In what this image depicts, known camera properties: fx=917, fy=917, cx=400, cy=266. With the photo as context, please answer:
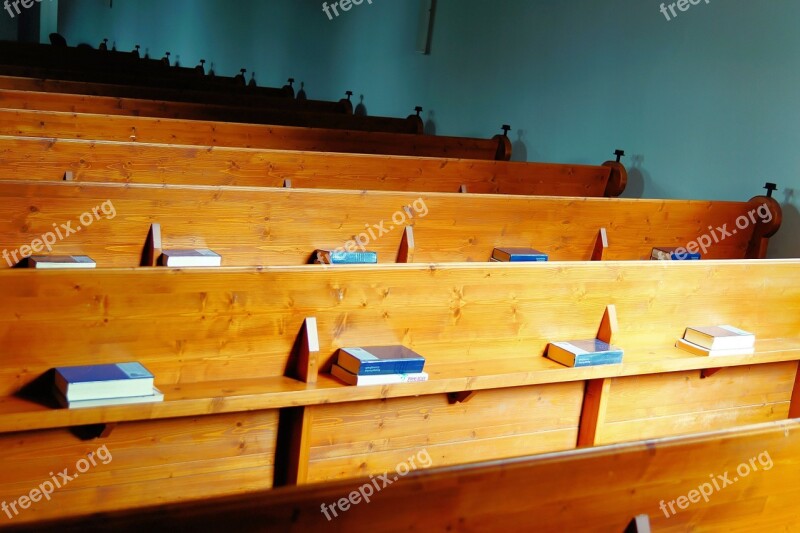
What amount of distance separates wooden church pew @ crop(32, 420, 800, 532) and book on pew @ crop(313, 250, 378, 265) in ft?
5.48

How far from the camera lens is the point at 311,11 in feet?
26.0

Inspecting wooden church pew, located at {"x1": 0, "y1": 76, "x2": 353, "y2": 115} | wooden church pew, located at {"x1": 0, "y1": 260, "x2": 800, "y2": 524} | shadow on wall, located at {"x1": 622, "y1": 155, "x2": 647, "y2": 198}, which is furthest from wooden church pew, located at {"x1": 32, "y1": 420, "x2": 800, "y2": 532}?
wooden church pew, located at {"x1": 0, "y1": 76, "x2": 353, "y2": 115}

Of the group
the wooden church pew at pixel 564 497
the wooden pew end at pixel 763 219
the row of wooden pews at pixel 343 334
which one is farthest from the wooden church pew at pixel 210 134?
the wooden church pew at pixel 564 497

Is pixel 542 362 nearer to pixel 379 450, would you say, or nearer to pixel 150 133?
pixel 379 450

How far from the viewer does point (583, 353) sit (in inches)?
97.4

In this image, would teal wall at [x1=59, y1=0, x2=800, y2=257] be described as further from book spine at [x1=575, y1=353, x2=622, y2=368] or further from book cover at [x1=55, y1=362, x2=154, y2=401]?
book cover at [x1=55, y1=362, x2=154, y2=401]

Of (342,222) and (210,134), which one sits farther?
(210,134)

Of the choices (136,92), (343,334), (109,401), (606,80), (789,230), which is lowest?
(109,401)

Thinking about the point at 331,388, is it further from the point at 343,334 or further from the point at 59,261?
the point at 59,261

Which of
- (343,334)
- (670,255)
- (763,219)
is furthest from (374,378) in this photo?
(763,219)

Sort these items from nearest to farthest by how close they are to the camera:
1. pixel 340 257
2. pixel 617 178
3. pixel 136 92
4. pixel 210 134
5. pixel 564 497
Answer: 1. pixel 564 497
2. pixel 340 257
3. pixel 210 134
4. pixel 617 178
5. pixel 136 92

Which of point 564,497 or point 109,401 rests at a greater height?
point 564,497

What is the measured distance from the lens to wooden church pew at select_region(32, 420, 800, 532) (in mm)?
1032

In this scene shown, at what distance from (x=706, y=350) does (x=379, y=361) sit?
1059 millimetres
